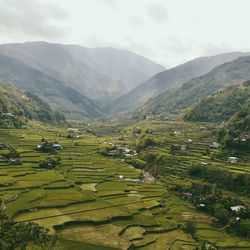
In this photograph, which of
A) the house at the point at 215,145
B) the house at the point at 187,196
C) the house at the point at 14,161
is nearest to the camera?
Result: the house at the point at 187,196

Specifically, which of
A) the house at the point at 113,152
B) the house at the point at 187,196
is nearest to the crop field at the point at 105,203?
the house at the point at 187,196

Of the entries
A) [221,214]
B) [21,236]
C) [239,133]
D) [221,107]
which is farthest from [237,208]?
[221,107]

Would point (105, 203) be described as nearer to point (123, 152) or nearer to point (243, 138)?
point (243, 138)

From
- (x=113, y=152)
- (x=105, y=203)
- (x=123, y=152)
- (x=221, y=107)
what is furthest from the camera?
(x=221, y=107)

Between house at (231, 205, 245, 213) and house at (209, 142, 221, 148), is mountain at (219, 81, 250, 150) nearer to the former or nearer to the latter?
house at (209, 142, 221, 148)

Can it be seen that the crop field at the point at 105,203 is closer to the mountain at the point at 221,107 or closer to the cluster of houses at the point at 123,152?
the cluster of houses at the point at 123,152

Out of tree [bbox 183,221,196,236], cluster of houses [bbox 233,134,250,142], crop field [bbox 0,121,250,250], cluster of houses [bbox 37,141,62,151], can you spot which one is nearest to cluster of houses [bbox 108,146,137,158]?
crop field [bbox 0,121,250,250]
